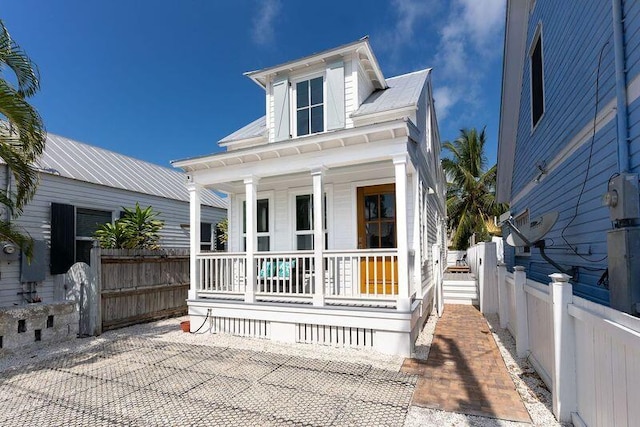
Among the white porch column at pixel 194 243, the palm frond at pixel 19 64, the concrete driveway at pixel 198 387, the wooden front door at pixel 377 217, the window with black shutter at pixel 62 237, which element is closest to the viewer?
the concrete driveway at pixel 198 387

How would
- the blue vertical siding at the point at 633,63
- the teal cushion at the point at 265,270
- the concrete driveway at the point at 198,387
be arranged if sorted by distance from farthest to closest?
the teal cushion at the point at 265,270 < the concrete driveway at the point at 198,387 < the blue vertical siding at the point at 633,63

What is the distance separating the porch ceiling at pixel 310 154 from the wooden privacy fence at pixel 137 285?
7.76ft

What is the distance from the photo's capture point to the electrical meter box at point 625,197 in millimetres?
3109

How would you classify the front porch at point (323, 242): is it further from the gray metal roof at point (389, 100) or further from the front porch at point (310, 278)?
the gray metal roof at point (389, 100)

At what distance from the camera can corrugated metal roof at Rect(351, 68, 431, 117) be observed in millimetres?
7387

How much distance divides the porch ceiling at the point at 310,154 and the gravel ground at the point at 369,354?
3082 mm

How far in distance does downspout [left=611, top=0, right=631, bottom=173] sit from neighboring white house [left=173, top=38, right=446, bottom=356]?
249 centimetres

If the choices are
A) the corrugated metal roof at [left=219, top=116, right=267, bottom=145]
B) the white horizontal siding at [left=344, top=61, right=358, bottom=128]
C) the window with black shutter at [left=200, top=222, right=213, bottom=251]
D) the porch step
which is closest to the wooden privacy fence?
the corrugated metal roof at [left=219, top=116, right=267, bottom=145]

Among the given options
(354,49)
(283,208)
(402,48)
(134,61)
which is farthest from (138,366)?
(402,48)

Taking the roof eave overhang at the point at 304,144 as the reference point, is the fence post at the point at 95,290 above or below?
below

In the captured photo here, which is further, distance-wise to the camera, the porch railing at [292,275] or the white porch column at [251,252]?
the white porch column at [251,252]

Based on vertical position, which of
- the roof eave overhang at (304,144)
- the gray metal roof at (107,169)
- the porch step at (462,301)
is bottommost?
the porch step at (462,301)

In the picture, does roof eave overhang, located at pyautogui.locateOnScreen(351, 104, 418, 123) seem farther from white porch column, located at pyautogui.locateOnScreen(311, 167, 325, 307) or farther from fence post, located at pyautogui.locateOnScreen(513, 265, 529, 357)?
fence post, located at pyautogui.locateOnScreen(513, 265, 529, 357)

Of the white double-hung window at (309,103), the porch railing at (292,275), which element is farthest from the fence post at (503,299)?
the white double-hung window at (309,103)
